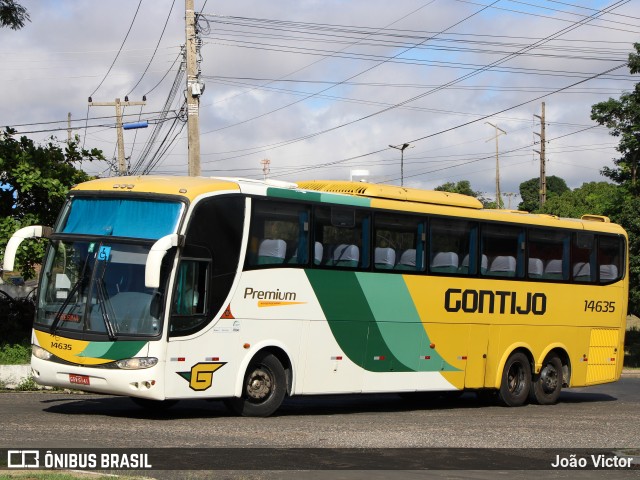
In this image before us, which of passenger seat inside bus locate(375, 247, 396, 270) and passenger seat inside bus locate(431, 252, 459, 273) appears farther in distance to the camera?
passenger seat inside bus locate(431, 252, 459, 273)

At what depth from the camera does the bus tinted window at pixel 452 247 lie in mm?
19500

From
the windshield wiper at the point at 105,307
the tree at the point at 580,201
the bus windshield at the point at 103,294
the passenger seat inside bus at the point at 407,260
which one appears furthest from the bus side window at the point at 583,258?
the tree at the point at 580,201

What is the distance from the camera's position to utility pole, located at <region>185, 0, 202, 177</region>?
28625mm

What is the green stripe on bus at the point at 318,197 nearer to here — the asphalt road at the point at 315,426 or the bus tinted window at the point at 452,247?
the bus tinted window at the point at 452,247

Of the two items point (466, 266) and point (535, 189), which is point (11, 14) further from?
point (535, 189)

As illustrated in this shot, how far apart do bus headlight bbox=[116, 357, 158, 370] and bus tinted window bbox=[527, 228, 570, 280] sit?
30.0ft

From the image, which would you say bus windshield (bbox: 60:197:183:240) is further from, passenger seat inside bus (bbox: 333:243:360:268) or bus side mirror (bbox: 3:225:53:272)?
passenger seat inside bus (bbox: 333:243:360:268)

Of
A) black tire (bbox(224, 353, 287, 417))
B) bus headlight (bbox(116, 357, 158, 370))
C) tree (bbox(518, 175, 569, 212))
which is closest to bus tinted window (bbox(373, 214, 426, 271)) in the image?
black tire (bbox(224, 353, 287, 417))

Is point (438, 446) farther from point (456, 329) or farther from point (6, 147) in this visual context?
point (6, 147)

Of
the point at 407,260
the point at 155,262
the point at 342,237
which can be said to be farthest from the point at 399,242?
the point at 155,262

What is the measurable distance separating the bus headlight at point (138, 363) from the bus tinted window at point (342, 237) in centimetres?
365

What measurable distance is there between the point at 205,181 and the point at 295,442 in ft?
15.1

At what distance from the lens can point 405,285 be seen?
62.0ft

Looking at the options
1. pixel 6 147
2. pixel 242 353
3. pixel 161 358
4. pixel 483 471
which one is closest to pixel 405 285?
pixel 242 353
